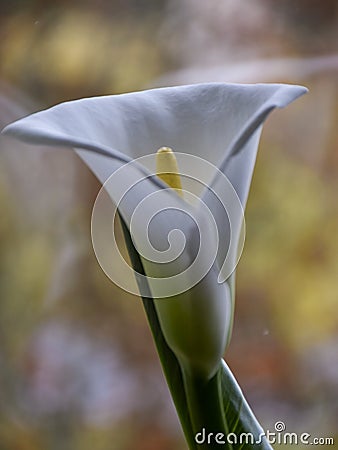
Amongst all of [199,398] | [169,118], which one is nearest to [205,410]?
[199,398]

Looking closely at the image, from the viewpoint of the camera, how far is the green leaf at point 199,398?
254mm

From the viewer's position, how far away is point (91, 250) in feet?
2.46

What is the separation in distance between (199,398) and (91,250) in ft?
1.66

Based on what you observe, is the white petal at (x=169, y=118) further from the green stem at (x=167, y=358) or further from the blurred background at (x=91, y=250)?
the blurred background at (x=91, y=250)

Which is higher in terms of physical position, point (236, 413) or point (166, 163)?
point (166, 163)

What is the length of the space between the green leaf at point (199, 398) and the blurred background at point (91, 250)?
0.42 metres

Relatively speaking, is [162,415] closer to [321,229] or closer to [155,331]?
[321,229]

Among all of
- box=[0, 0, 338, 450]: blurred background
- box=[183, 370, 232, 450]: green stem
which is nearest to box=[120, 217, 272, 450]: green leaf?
box=[183, 370, 232, 450]: green stem

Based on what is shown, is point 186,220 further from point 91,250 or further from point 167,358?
point 91,250

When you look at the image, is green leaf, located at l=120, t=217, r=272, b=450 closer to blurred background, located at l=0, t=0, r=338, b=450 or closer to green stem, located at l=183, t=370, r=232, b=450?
green stem, located at l=183, t=370, r=232, b=450

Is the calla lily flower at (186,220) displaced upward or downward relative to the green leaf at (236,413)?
upward

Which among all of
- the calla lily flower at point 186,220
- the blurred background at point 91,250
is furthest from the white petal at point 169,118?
the blurred background at point 91,250

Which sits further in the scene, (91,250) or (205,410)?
(91,250)

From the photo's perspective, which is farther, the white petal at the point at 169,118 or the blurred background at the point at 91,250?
the blurred background at the point at 91,250
